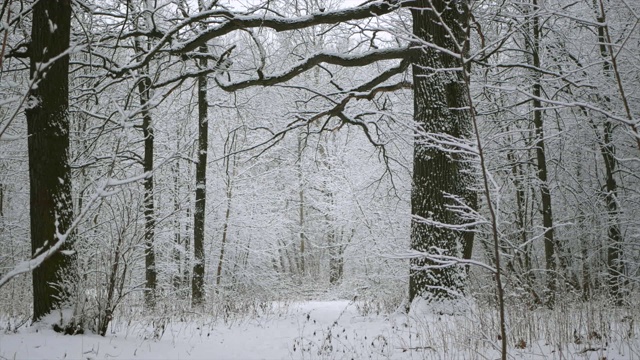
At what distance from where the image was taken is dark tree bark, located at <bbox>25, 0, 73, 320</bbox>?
4.11 metres

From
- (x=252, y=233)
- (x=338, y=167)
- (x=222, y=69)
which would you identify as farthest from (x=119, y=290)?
(x=338, y=167)

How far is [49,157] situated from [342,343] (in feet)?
11.5

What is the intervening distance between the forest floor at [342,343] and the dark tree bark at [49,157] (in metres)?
0.45

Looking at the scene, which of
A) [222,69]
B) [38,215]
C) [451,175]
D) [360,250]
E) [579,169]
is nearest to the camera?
[38,215]

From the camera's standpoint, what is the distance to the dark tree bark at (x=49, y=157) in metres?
4.11

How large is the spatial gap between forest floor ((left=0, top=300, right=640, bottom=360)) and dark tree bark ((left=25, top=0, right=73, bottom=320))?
0.45 meters

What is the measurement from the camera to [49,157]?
14.0 feet

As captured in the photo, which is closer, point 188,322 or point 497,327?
point 497,327

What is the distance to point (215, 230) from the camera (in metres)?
16.1

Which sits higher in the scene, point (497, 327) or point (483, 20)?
point (483, 20)

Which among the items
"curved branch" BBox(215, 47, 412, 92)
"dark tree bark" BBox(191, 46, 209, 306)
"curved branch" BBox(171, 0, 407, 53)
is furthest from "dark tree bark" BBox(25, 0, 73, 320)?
"dark tree bark" BBox(191, 46, 209, 306)

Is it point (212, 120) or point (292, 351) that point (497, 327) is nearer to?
point (292, 351)

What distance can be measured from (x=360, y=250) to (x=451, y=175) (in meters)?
10.4

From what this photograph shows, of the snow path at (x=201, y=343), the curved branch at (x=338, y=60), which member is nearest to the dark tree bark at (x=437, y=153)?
the curved branch at (x=338, y=60)
